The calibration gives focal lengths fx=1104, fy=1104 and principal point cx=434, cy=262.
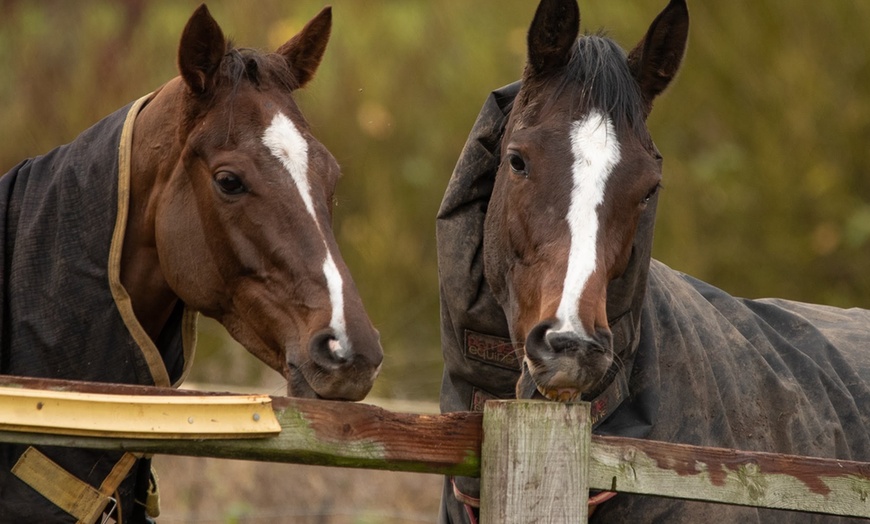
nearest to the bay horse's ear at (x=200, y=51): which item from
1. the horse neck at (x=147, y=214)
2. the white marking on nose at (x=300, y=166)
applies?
the horse neck at (x=147, y=214)

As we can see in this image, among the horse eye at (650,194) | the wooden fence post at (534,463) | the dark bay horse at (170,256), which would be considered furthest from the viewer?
the horse eye at (650,194)

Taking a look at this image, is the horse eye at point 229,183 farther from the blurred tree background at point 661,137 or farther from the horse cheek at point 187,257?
the blurred tree background at point 661,137

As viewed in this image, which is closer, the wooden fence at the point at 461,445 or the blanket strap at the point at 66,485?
the wooden fence at the point at 461,445

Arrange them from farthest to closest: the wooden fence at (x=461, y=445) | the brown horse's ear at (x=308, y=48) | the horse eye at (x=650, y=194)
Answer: the brown horse's ear at (x=308, y=48), the horse eye at (x=650, y=194), the wooden fence at (x=461, y=445)

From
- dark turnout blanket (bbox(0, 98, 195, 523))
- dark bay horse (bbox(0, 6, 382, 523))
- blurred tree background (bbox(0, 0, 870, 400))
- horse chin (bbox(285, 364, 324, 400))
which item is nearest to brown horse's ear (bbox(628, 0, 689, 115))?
dark bay horse (bbox(0, 6, 382, 523))

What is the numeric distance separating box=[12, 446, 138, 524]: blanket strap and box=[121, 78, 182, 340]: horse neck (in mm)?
495

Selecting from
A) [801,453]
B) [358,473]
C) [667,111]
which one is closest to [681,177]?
[667,111]

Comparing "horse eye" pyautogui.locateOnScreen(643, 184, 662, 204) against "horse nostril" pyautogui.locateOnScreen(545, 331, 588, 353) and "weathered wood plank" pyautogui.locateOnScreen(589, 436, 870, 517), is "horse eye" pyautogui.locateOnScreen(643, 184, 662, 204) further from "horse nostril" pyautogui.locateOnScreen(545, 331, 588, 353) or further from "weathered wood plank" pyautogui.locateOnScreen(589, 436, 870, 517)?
"weathered wood plank" pyautogui.locateOnScreen(589, 436, 870, 517)

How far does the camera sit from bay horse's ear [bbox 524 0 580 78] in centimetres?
324

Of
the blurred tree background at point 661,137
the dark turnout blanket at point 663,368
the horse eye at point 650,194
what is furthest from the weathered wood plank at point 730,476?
the blurred tree background at point 661,137

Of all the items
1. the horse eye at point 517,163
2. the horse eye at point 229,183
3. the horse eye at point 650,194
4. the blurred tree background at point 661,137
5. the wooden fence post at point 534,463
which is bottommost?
the wooden fence post at point 534,463

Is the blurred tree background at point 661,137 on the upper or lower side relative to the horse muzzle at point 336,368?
upper

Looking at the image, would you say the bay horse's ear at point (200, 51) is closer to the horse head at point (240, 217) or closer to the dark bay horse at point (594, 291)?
the horse head at point (240, 217)

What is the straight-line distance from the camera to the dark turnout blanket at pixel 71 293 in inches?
120
